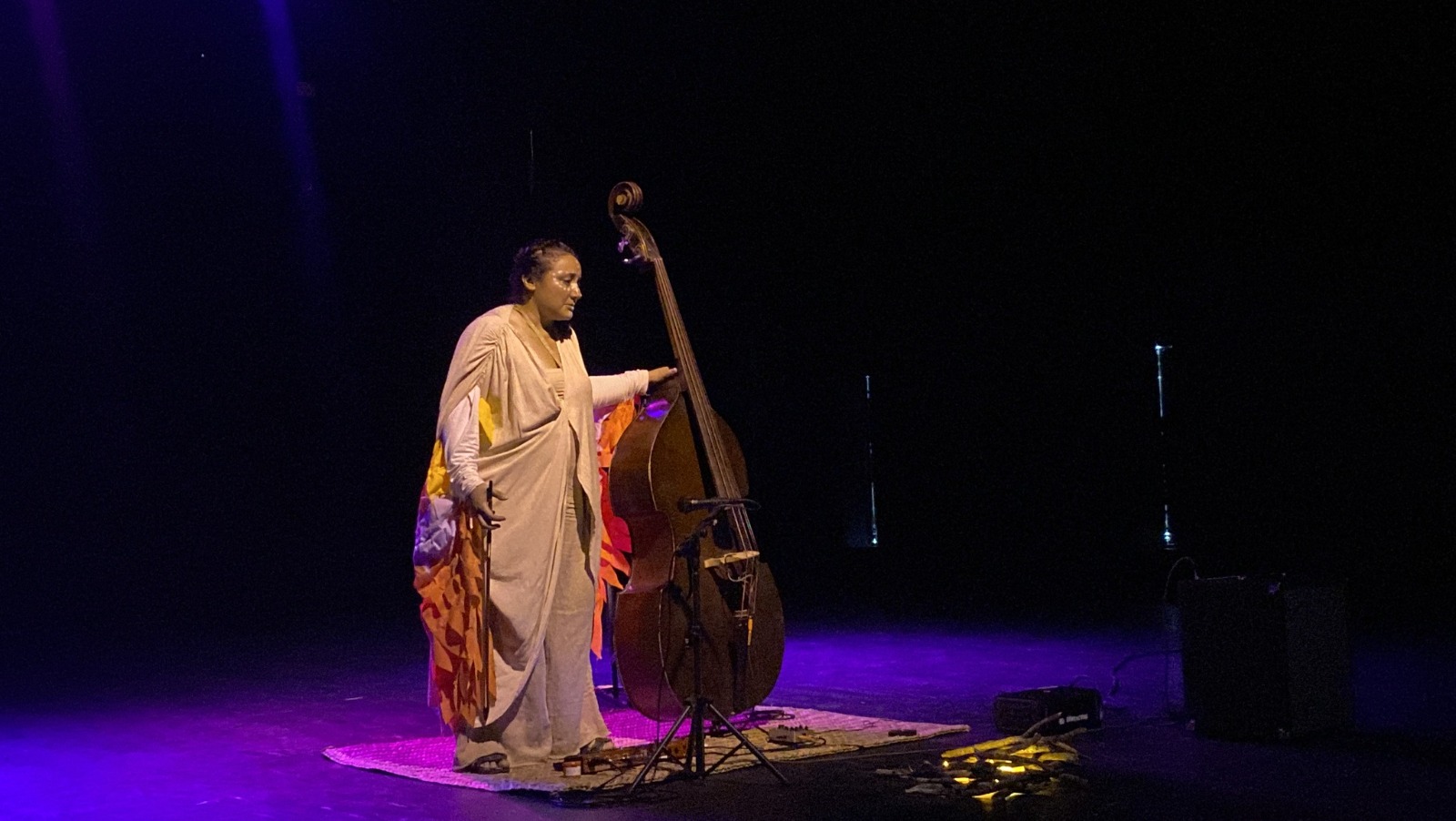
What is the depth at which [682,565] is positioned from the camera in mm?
4102

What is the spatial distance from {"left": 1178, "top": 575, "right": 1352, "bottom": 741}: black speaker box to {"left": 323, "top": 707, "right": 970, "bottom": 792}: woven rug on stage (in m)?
0.77

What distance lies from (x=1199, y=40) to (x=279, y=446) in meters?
5.85

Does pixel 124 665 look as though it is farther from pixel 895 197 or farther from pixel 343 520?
pixel 895 197

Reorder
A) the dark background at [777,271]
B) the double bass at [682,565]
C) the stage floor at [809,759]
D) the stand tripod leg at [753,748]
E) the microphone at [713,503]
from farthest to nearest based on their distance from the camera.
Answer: the dark background at [777,271] → the double bass at [682,565] → the microphone at [713,503] → the stand tripod leg at [753,748] → the stage floor at [809,759]

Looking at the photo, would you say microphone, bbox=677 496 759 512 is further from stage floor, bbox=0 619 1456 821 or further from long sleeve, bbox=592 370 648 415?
stage floor, bbox=0 619 1456 821

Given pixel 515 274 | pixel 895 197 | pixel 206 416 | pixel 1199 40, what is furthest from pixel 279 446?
pixel 1199 40

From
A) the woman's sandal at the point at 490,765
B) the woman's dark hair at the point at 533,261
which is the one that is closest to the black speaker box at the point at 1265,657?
the woman's sandal at the point at 490,765

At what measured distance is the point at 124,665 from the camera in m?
7.48

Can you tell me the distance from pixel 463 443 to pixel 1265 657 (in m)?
2.47

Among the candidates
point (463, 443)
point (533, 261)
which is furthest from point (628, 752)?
point (533, 261)

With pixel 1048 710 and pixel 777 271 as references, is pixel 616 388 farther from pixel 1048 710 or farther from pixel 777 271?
pixel 777 271

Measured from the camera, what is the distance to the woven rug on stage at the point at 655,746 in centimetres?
397

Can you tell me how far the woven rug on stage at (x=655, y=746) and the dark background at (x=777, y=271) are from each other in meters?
3.67

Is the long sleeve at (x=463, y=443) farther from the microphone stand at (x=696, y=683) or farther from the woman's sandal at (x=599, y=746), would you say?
the woman's sandal at (x=599, y=746)
